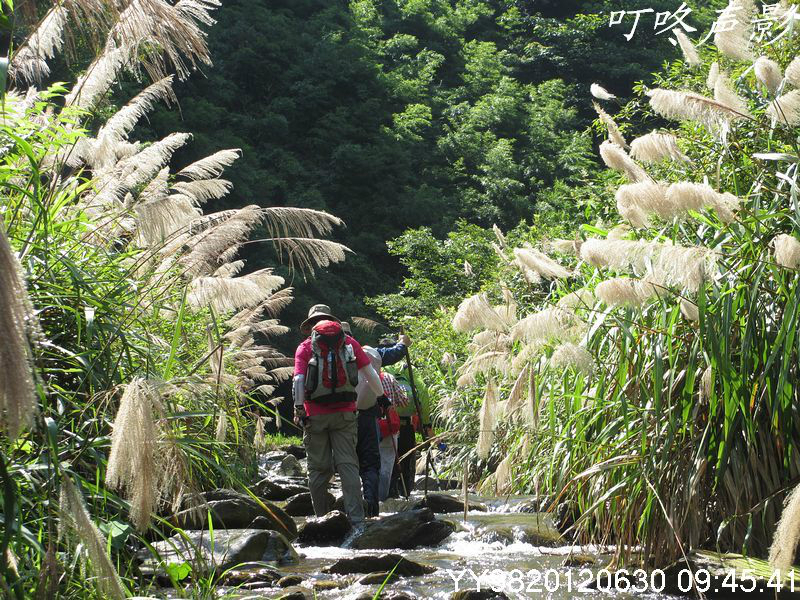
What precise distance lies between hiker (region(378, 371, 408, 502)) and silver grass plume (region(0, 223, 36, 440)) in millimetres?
7206

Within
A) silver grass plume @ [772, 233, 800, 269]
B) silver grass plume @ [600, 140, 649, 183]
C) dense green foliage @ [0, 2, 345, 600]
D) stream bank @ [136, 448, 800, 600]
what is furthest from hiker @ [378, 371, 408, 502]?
silver grass plume @ [772, 233, 800, 269]

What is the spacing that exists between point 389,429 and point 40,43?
5.32 m

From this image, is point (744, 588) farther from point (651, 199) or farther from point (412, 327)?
point (412, 327)

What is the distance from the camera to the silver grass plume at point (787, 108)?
12.3 ft

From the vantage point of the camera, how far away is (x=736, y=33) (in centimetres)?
416

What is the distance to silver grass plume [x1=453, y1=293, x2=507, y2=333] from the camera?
452cm

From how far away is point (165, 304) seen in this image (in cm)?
478

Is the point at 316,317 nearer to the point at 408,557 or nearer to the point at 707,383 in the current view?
the point at 408,557

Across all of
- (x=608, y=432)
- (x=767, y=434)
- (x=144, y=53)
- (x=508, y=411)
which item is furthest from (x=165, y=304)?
(x=767, y=434)

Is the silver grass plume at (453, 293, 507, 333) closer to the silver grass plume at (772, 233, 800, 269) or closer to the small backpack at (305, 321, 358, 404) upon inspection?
the silver grass plume at (772, 233, 800, 269)

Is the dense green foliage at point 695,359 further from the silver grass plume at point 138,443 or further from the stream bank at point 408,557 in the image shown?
the silver grass plume at point 138,443

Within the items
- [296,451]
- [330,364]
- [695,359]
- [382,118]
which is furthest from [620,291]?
[382,118]

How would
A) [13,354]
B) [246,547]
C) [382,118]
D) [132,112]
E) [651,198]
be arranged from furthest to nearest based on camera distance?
[382,118] < [246,547] < [132,112] < [651,198] < [13,354]

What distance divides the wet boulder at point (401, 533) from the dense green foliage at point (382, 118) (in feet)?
65.6
